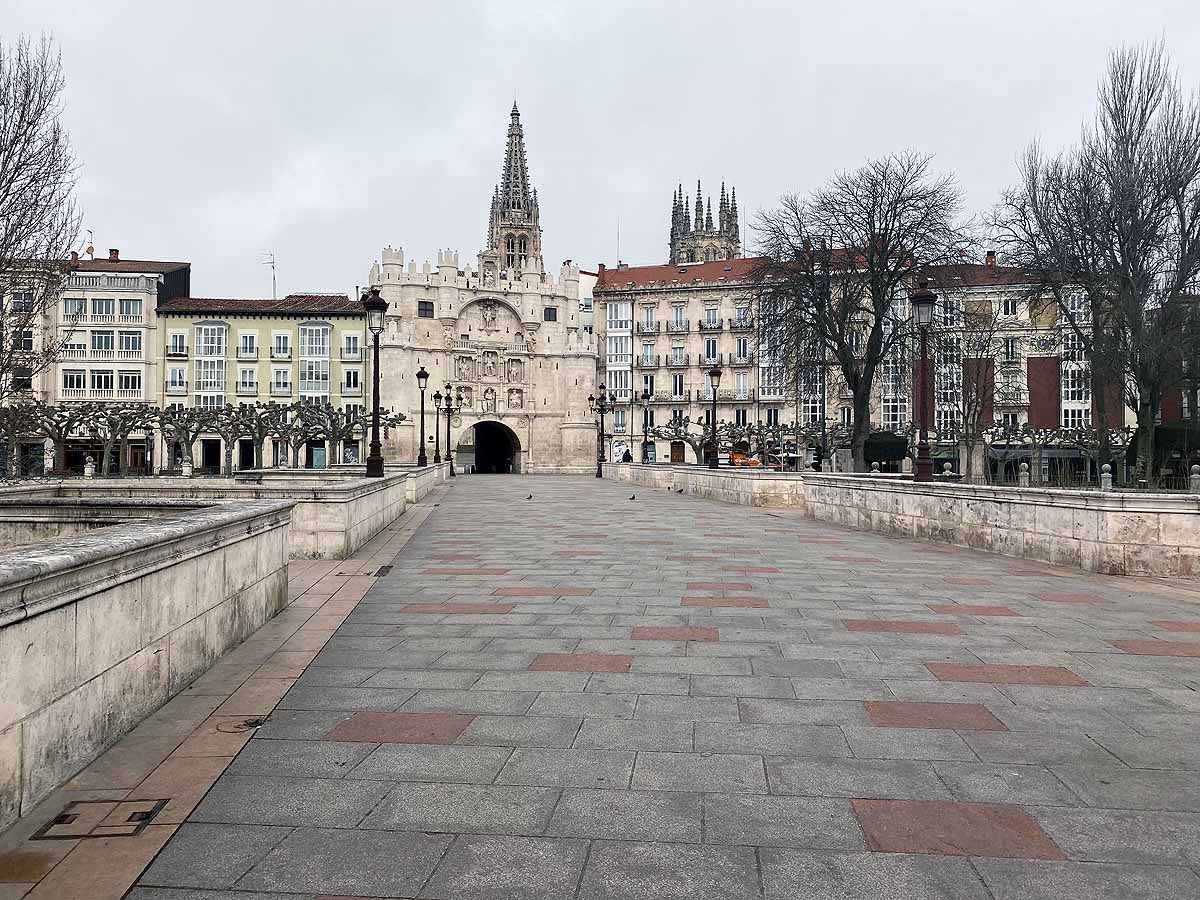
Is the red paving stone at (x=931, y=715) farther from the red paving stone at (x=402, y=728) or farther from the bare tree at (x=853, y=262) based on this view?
the bare tree at (x=853, y=262)

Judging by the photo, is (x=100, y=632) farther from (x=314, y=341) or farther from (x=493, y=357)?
(x=493, y=357)

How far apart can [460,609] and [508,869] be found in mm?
5092

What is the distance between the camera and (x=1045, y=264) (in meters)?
27.7

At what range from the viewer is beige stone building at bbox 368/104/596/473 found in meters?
→ 71.8

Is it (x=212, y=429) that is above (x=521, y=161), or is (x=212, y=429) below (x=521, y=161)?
below

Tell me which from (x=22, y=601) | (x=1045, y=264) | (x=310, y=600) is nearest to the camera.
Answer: (x=22, y=601)

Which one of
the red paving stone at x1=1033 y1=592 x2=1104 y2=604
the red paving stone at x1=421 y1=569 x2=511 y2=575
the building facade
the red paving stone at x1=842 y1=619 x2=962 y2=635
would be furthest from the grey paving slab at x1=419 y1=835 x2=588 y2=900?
the building facade

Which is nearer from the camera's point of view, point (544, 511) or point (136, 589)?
point (136, 589)

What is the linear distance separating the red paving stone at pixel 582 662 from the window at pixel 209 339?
224 feet

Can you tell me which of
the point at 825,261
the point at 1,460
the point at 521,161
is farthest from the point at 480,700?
the point at 521,161

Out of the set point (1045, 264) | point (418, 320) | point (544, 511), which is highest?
point (418, 320)

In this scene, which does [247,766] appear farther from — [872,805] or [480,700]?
[872,805]

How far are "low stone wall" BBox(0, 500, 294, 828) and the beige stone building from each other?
6608 centimetres

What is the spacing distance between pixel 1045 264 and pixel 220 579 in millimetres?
29077
